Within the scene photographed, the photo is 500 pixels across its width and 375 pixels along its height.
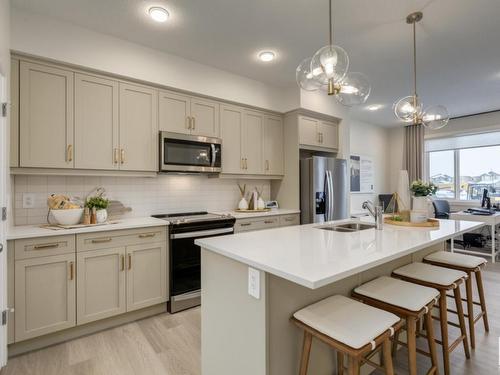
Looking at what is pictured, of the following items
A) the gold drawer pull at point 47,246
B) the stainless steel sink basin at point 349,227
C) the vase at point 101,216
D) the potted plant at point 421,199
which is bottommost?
the gold drawer pull at point 47,246

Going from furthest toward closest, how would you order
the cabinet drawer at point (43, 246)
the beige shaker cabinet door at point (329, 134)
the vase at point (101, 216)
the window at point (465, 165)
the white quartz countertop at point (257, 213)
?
the window at point (465, 165) → the beige shaker cabinet door at point (329, 134) → the white quartz countertop at point (257, 213) → the vase at point (101, 216) → the cabinet drawer at point (43, 246)

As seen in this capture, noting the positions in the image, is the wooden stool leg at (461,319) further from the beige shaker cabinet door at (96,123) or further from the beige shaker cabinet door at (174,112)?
the beige shaker cabinet door at (96,123)

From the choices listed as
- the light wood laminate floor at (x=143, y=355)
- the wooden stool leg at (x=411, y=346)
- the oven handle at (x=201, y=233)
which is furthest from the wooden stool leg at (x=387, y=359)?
the oven handle at (x=201, y=233)

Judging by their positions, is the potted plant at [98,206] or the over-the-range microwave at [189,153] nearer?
the potted plant at [98,206]

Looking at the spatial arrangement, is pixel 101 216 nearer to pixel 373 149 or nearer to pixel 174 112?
pixel 174 112

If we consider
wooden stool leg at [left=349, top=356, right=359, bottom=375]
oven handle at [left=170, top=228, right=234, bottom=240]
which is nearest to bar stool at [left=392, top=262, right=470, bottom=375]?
wooden stool leg at [left=349, top=356, right=359, bottom=375]

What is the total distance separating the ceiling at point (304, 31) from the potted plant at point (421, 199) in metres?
1.45

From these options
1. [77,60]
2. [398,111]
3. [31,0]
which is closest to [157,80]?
[77,60]

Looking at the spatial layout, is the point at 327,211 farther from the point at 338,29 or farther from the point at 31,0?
the point at 31,0

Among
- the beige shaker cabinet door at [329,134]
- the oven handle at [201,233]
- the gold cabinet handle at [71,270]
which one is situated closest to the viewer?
the gold cabinet handle at [71,270]

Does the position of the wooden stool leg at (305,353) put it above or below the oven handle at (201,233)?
below

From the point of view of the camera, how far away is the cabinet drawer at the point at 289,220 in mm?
3756

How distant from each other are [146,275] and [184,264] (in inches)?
14.6

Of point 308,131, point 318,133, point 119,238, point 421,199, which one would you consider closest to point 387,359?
point 421,199
